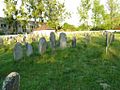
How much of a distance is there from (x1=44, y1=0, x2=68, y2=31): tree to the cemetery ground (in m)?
47.1

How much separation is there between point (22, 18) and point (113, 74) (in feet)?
179

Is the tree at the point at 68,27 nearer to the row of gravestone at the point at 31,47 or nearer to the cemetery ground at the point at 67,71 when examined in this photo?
the row of gravestone at the point at 31,47

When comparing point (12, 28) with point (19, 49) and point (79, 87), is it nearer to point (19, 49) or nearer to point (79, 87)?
point (19, 49)

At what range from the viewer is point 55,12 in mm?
64562

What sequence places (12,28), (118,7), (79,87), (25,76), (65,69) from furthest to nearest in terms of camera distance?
1. (118,7)
2. (12,28)
3. (65,69)
4. (25,76)
5. (79,87)

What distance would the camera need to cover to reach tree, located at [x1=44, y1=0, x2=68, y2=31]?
64.1m

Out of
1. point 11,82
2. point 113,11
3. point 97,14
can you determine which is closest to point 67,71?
point 11,82

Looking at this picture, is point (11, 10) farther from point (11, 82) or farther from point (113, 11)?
point (11, 82)

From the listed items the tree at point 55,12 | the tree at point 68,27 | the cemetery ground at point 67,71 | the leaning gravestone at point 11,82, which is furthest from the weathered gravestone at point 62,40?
the tree at point 68,27

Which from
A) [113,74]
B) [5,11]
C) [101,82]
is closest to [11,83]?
[101,82]

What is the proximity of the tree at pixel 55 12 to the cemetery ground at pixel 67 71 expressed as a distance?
47.1 meters

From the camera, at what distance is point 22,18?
6544cm

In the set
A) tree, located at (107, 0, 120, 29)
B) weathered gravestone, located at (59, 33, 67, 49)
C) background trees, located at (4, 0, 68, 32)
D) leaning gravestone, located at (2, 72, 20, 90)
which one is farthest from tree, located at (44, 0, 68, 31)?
leaning gravestone, located at (2, 72, 20, 90)

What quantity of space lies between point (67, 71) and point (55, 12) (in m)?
52.4
